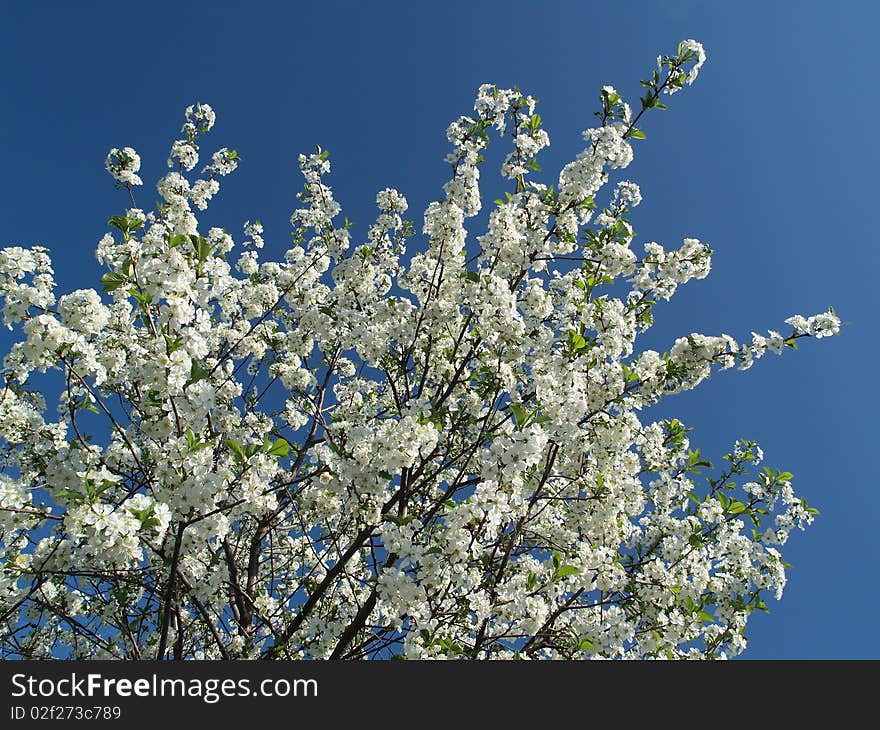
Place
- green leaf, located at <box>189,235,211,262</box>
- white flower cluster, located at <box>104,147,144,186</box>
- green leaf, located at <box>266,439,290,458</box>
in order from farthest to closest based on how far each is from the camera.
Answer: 1. white flower cluster, located at <box>104,147,144,186</box>
2. green leaf, located at <box>189,235,211,262</box>
3. green leaf, located at <box>266,439,290,458</box>

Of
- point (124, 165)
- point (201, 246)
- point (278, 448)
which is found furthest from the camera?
point (124, 165)

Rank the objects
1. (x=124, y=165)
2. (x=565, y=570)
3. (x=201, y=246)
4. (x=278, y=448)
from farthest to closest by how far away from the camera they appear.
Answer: (x=124, y=165), (x=565, y=570), (x=201, y=246), (x=278, y=448)

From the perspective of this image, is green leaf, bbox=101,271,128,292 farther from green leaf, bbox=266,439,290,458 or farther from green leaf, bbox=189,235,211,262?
green leaf, bbox=266,439,290,458

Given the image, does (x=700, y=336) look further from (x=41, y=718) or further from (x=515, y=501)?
(x=41, y=718)

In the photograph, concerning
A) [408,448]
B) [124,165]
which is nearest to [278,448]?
[408,448]

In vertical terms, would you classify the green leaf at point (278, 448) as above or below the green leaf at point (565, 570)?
above

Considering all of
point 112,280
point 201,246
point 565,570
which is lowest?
point 565,570

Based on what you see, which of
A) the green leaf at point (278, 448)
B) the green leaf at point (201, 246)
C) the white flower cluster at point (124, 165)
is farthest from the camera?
the white flower cluster at point (124, 165)

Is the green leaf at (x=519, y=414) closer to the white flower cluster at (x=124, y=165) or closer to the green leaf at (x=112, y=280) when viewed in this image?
the green leaf at (x=112, y=280)

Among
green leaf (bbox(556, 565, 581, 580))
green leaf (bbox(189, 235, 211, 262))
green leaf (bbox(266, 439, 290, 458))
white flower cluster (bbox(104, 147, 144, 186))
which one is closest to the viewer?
green leaf (bbox(266, 439, 290, 458))

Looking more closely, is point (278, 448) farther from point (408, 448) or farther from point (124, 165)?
point (124, 165)

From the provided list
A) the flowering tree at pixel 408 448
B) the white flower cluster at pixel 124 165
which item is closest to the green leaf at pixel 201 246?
the flowering tree at pixel 408 448

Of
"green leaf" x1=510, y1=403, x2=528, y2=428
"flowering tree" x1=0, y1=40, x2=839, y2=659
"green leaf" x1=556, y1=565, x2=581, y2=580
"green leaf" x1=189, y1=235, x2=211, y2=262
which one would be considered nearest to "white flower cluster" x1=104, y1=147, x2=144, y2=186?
"flowering tree" x1=0, y1=40, x2=839, y2=659

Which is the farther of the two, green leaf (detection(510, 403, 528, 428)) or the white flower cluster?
the white flower cluster
